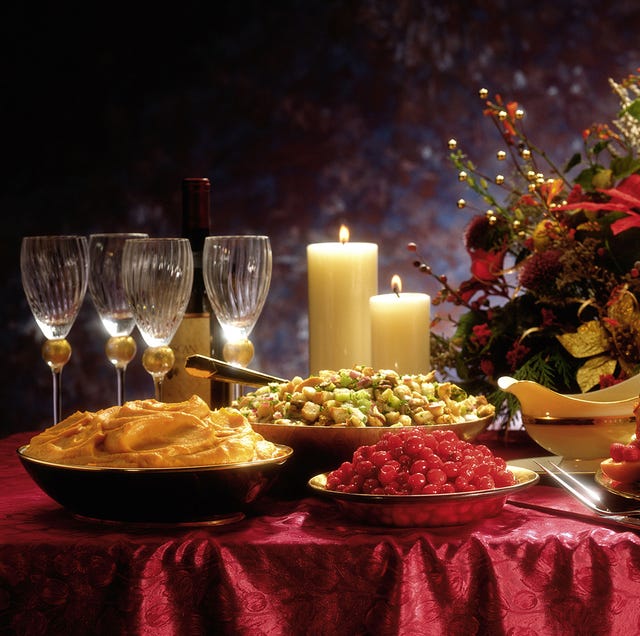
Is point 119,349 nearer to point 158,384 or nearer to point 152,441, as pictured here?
point 158,384

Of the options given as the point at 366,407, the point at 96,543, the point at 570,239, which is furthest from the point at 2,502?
the point at 570,239

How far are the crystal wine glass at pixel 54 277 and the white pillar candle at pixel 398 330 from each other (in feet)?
1.19

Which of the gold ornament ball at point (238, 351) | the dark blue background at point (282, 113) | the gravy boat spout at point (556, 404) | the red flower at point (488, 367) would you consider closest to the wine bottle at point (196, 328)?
the gold ornament ball at point (238, 351)

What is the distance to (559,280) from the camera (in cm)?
144

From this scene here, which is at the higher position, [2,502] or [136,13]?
[136,13]

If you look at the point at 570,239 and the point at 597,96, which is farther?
the point at 597,96

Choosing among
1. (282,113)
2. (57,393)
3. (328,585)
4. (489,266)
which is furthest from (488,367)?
(282,113)

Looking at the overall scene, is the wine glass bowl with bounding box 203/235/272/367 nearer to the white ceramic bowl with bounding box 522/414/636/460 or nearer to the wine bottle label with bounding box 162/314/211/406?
the wine bottle label with bounding box 162/314/211/406

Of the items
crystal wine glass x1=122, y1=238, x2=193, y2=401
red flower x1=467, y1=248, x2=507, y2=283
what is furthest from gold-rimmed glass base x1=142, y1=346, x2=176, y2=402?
red flower x1=467, y1=248, x2=507, y2=283

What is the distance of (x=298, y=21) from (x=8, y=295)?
96cm

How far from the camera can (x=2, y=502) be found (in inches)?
45.1

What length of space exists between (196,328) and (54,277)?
0.24 m

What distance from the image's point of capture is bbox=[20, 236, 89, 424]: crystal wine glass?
1375mm

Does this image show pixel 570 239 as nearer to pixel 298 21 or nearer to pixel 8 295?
pixel 298 21
